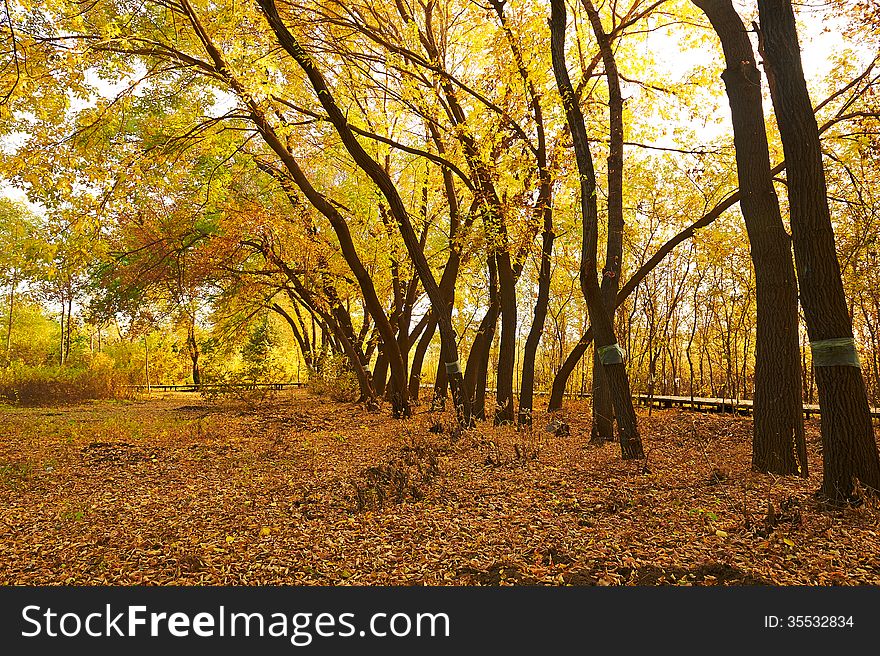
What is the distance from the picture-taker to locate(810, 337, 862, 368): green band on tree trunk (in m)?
3.26

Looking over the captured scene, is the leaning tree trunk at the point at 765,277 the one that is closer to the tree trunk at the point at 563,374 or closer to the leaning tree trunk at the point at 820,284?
the leaning tree trunk at the point at 820,284

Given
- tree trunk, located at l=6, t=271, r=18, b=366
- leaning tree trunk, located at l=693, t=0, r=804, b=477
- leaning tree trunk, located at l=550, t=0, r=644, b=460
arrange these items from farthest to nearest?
tree trunk, located at l=6, t=271, r=18, b=366 < leaning tree trunk, located at l=550, t=0, r=644, b=460 < leaning tree trunk, located at l=693, t=0, r=804, b=477

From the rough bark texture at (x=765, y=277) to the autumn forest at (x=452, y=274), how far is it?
25mm

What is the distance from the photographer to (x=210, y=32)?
738 cm

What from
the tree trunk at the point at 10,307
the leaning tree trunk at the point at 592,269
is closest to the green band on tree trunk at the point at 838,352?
the leaning tree trunk at the point at 592,269

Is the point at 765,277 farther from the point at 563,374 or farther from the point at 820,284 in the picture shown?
the point at 563,374

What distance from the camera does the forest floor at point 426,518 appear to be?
2830 millimetres

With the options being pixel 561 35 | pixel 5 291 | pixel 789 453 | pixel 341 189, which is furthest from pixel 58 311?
pixel 789 453

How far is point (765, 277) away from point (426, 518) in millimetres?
3462

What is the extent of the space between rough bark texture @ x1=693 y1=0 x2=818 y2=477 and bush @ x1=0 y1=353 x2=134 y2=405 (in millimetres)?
18657

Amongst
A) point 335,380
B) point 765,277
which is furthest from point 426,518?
point 335,380

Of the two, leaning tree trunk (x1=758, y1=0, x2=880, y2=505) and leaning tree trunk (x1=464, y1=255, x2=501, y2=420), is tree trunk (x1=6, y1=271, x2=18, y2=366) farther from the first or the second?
leaning tree trunk (x1=758, y1=0, x2=880, y2=505)

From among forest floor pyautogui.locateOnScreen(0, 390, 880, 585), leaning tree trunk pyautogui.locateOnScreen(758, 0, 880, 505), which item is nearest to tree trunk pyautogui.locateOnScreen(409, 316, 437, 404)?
forest floor pyautogui.locateOnScreen(0, 390, 880, 585)

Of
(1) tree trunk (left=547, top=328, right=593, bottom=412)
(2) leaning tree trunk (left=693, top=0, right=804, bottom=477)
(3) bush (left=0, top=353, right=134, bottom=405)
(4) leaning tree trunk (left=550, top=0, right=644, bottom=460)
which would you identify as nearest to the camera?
(2) leaning tree trunk (left=693, top=0, right=804, bottom=477)
